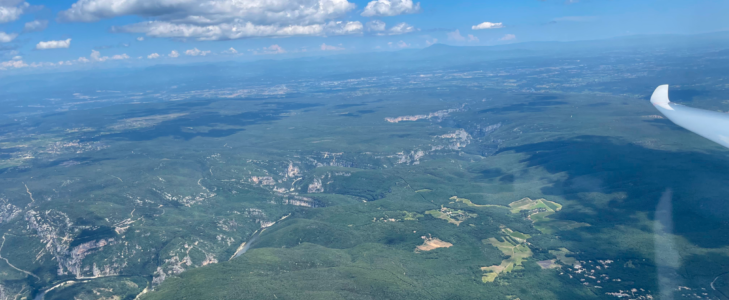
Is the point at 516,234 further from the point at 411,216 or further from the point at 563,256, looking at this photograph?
the point at 411,216

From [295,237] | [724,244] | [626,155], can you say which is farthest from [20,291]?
[626,155]

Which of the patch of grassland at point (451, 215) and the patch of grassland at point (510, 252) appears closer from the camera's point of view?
the patch of grassland at point (510, 252)

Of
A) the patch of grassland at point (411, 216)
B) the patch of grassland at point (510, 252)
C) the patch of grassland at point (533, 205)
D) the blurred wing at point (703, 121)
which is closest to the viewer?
the blurred wing at point (703, 121)

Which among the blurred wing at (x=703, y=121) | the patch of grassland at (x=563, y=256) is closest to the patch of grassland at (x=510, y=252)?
the patch of grassland at (x=563, y=256)

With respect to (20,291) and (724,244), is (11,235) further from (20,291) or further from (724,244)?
(724,244)

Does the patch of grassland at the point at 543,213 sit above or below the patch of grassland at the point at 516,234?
above

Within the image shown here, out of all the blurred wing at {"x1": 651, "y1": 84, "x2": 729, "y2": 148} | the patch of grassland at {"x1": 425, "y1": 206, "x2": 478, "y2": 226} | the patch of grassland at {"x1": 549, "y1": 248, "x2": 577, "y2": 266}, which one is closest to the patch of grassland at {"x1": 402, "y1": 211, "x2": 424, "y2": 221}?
the patch of grassland at {"x1": 425, "y1": 206, "x2": 478, "y2": 226}

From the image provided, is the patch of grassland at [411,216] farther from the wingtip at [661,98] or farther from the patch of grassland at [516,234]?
the wingtip at [661,98]
